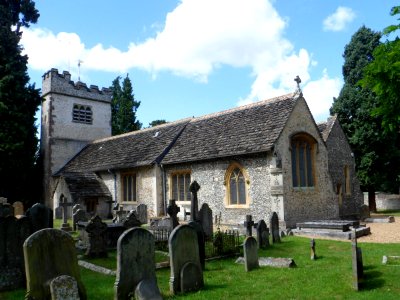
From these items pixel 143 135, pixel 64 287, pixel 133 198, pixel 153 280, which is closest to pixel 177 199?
pixel 133 198

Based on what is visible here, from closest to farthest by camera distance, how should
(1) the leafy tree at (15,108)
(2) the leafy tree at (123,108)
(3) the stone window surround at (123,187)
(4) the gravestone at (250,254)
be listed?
(4) the gravestone at (250,254)
(3) the stone window surround at (123,187)
(1) the leafy tree at (15,108)
(2) the leafy tree at (123,108)

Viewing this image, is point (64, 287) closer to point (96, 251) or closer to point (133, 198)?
point (96, 251)

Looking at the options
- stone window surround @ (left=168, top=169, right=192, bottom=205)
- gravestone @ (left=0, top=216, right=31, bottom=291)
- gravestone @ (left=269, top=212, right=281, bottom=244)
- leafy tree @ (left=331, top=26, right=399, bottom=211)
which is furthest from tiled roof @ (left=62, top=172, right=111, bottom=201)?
leafy tree @ (left=331, top=26, right=399, bottom=211)

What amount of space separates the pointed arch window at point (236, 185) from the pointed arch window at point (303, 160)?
241 centimetres

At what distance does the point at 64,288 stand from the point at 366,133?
2574cm

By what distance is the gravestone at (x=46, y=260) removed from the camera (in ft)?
19.0

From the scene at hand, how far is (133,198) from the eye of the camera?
23469mm

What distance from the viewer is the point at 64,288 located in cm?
556

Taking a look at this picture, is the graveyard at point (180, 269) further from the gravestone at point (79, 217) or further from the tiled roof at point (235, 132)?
the tiled roof at point (235, 132)

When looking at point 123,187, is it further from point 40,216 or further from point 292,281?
point 292,281

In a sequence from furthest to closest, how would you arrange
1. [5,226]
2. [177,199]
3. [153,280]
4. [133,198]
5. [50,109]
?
[50,109] < [133,198] < [177,199] < [5,226] < [153,280]

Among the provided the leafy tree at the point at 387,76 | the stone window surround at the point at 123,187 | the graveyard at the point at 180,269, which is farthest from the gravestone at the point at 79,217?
the leafy tree at the point at 387,76

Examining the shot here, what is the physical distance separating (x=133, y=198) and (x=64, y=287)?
59.3 feet

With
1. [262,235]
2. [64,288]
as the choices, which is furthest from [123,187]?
[64,288]
